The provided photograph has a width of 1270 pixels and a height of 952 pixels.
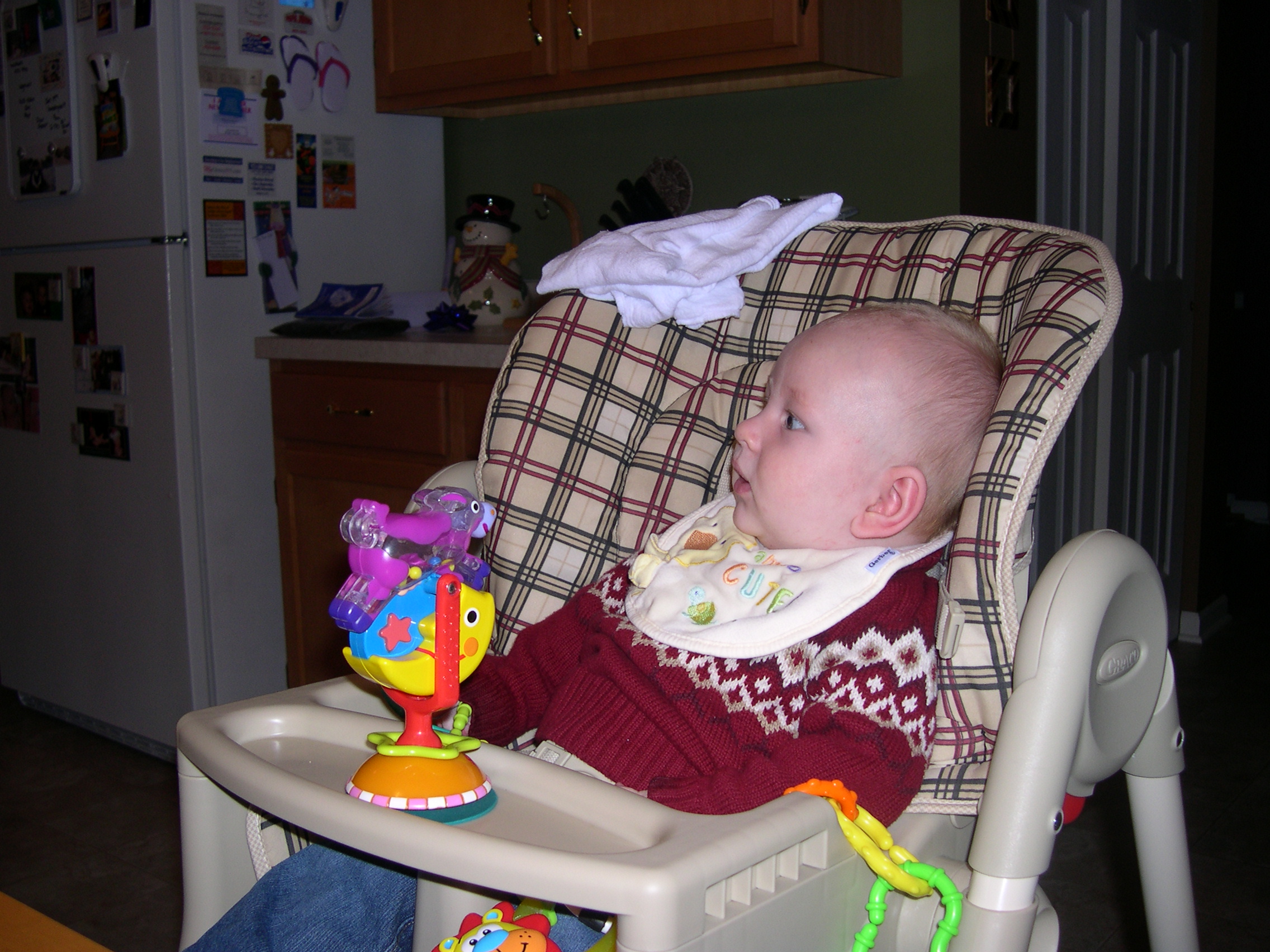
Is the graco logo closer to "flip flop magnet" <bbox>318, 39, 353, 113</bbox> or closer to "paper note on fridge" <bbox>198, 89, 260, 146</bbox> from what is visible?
"paper note on fridge" <bbox>198, 89, 260, 146</bbox>

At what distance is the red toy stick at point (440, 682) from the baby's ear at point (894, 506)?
14.6 inches

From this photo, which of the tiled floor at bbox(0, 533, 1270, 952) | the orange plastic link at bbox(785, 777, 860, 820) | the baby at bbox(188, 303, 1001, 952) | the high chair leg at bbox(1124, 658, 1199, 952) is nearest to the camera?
the orange plastic link at bbox(785, 777, 860, 820)

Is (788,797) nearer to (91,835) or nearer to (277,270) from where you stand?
(91,835)

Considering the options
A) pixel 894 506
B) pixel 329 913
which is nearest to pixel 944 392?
pixel 894 506

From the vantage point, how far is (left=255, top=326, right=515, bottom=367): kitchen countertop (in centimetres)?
193

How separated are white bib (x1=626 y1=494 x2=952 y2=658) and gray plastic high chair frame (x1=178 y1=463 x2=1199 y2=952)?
158 mm

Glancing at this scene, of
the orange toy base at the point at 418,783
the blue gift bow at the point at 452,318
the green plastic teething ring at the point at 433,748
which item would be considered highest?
the blue gift bow at the point at 452,318

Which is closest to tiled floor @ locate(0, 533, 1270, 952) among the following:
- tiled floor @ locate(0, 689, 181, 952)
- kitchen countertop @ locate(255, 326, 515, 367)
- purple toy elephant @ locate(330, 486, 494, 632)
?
tiled floor @ locate(0, 689, 181, 952)

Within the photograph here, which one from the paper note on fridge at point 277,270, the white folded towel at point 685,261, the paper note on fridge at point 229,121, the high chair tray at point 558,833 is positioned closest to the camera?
the high chair tray at point 558,833

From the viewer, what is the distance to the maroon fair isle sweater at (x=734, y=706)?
2.64ft

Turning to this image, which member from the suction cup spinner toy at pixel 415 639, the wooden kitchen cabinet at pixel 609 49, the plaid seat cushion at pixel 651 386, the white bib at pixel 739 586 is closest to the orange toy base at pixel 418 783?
the suction cup spinner toy at pixel 415 639

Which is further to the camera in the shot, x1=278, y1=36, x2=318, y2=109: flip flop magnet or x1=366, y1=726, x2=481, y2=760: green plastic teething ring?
x1=278, y1=36, x2=318, y2=109: flip flop magnet

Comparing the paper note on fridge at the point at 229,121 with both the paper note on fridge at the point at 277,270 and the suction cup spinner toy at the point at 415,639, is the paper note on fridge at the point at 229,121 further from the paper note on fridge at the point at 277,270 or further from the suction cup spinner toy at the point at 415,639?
the suction cup spinner toy at the point at 415,639

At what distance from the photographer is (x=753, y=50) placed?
193 cm
